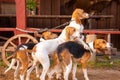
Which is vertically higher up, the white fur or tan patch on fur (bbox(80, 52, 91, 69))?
the white fur

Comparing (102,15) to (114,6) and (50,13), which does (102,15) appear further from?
(50,13)

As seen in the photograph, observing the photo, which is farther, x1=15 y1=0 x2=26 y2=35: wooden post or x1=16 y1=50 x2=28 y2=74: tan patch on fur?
x1=15 y1=0 x2=26 y2=35: wooden post

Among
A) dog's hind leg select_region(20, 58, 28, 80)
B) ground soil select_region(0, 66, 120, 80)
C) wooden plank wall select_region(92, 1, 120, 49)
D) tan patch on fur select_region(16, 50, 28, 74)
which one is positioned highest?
wooden plank wall select_region(92, 1, 120, 49)

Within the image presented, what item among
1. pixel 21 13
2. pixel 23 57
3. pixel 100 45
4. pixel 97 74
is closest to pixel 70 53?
pixel 100 45

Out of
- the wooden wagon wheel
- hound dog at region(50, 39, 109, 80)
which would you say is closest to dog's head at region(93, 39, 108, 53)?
hound dog at region(50, 39, 109, 80)

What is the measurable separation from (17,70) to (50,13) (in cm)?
655

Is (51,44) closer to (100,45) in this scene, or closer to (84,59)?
(84,59)

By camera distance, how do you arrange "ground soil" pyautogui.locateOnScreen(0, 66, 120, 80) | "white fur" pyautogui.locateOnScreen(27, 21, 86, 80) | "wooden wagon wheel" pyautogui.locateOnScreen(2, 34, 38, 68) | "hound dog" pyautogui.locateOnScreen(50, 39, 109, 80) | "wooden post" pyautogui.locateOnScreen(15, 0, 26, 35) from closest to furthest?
"white fur" pyautogui.locateOnScreen(27, 21, 86, 80), "hound dog" pyautogui.locateOnScreen(50, 39, 109, 80), "ground soil" pyautogui.locateOnScreen(0, 66, 120, 80), "wooden wagon wheel" pyautogui.locateOnScreen(2, 34, 38, 68), "wooden post" pyautogui.locateOnScreen(15, 0, 26, 35)

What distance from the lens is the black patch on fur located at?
25.1 feet

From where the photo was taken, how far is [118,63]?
10938mm

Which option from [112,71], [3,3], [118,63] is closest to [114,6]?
[118,63]

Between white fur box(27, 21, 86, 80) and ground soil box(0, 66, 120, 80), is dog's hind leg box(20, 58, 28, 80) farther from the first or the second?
ground soil box(0, 66, 120, 80)

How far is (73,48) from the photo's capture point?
25.6 feet

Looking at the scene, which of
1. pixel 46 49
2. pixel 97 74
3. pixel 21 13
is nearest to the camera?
pixel 46 49
